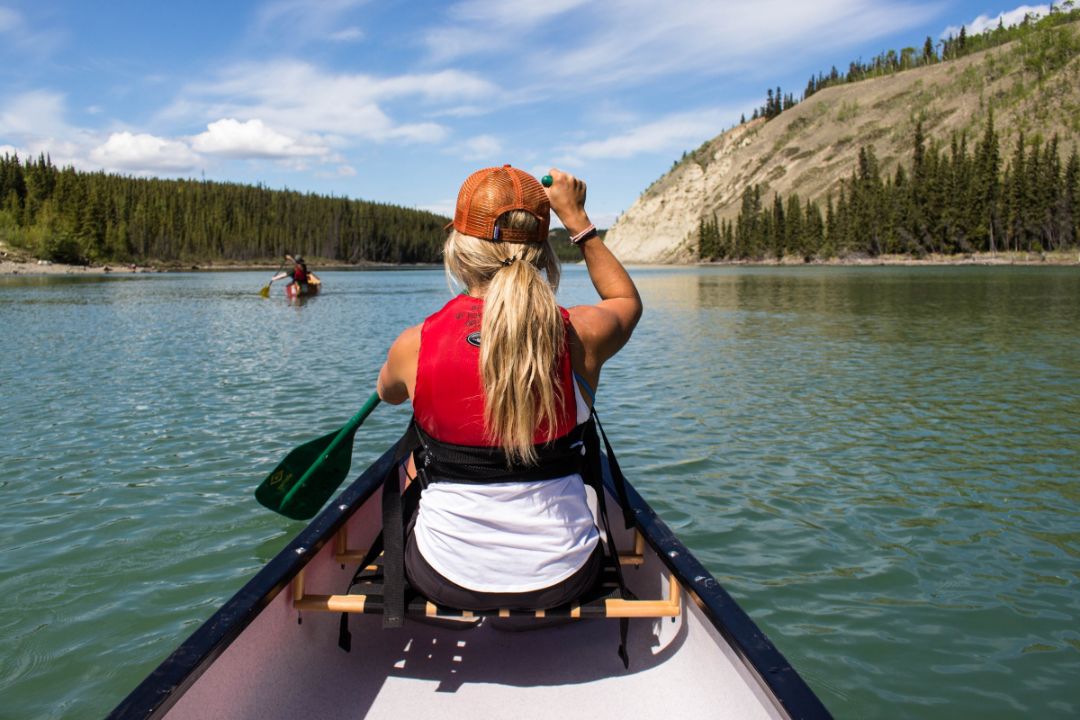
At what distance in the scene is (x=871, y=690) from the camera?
4.39 m

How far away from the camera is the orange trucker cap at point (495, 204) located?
112 inches

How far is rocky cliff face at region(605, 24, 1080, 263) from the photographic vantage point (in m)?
113

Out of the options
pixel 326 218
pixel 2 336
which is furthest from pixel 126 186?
pixel 2 336

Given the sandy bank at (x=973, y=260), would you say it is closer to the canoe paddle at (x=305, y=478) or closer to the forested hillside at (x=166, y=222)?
the forested hillside at (x=166, y=222)

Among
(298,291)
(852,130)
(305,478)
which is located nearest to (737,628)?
(305,478)

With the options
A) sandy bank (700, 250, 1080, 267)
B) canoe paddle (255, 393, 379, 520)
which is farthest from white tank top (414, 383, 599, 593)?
sandy bank (700, 250, 1080, 267)

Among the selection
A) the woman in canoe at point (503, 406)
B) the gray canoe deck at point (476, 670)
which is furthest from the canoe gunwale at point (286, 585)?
the woman in canoe at point (503, 406)

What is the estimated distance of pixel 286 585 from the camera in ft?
10.5

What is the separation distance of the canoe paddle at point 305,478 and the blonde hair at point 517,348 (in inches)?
62.5

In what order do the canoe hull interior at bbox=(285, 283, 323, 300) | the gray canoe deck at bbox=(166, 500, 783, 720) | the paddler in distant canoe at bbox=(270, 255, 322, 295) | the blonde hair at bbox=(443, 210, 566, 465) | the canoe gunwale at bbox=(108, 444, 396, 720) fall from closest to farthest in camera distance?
the canoe gunwale at bbox=(108, 444, 396, 720) < the blonde hair at bbox=(443, 210, 566, 465) < the gray canoe deck at bbox=(166, 500, 783, 720) < the paddler in distant canoe at bbox=(270, 255, 322, 295) < the canoe hull interior at bbox=(285, 283, 323, 300)

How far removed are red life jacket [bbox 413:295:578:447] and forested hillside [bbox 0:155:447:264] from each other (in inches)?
4896

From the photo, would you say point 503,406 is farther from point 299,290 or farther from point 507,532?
point 299,290

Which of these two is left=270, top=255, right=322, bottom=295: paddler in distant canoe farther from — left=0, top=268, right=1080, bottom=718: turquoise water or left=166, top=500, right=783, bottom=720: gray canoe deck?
left=166, top=500, right=783, bottom=720: gray canoe deck

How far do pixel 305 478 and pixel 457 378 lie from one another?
172 cm
